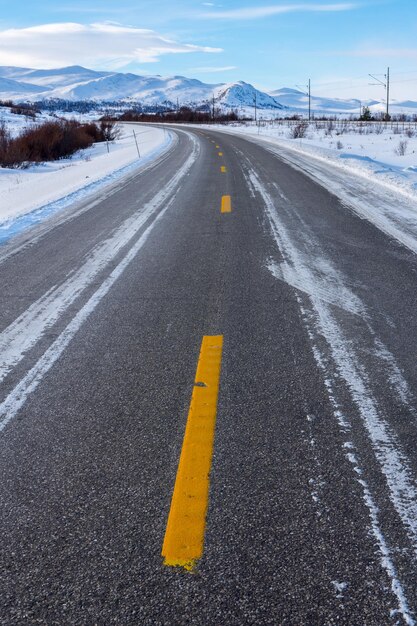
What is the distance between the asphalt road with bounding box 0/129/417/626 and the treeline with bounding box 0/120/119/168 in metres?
17.8

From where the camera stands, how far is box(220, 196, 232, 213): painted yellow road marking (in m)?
8.60

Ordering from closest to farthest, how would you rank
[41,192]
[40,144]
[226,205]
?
[226,205]
[41,192]
[40,144]

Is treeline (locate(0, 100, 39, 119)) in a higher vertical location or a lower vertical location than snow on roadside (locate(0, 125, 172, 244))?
higher

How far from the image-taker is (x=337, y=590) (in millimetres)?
1723

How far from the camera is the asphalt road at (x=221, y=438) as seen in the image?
175 cm

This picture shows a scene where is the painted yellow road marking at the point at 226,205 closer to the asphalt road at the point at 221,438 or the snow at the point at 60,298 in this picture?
the snow at the point at 60,298

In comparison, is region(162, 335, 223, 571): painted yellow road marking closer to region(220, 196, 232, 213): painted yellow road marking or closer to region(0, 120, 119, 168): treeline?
region(220, 196, 232, 213): painted yellow road marking

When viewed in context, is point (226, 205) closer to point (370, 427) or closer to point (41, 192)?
point (41, 192)

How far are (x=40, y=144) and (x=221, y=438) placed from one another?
1013 inches

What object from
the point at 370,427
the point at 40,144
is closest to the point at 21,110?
the point at 40,144

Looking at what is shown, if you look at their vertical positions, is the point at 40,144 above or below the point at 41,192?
above

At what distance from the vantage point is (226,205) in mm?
9039

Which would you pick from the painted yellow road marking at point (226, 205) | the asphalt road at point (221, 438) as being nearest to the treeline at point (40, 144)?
the painted yellow road marking at point (226, 205)

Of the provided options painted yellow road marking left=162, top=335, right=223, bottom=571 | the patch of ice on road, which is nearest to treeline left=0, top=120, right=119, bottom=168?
the patch of ice on road
